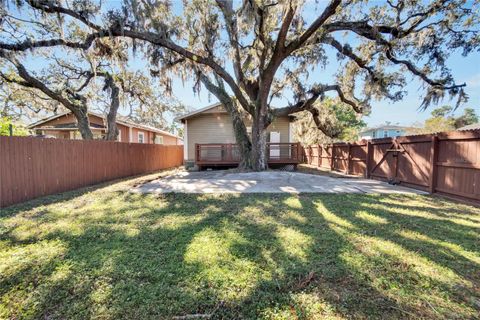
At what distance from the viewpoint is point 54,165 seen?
6156 mm

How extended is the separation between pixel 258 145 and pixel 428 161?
20.1 feet

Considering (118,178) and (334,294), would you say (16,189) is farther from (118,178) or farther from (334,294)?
(334,294)

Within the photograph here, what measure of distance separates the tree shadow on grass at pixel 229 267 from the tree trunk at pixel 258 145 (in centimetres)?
638

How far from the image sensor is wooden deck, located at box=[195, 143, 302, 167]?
1218 centimetres

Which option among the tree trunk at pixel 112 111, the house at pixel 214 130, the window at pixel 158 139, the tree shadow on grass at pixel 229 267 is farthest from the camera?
the window at pixel 158 139

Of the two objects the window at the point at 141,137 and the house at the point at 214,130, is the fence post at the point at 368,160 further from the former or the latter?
the window at the point at 141,137

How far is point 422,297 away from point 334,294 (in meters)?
0.76

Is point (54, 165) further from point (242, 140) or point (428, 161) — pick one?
point (428, 161)

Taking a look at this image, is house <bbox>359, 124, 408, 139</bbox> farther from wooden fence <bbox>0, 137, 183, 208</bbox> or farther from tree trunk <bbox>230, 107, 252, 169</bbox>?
wooden fence <bbox>0, 137, 183, 208</bbox>

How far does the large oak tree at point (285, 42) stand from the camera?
7.39 meters

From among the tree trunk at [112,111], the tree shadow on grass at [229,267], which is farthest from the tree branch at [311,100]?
the tree trunk at [112,111]

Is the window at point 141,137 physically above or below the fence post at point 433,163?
above

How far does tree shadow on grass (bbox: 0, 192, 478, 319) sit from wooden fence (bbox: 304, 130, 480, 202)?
232 cm

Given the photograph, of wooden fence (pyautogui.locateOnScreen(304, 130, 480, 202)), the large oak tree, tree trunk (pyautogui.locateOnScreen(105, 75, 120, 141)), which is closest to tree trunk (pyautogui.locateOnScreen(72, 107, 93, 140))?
tree trunk (pyautogui.locateOnScreen(105, 75, 120, 141))
